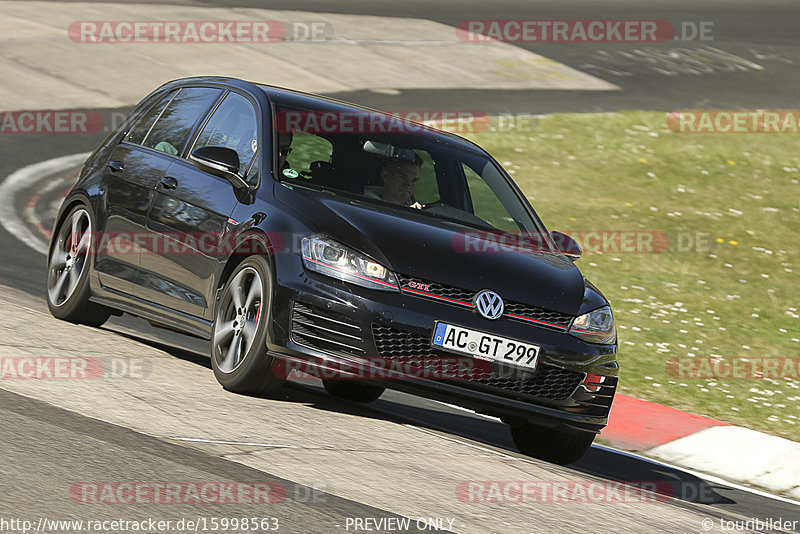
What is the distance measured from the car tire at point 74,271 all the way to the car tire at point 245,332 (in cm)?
172

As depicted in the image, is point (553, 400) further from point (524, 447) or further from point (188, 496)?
point (188, 496)

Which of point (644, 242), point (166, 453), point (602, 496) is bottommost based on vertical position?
point (644, 242)

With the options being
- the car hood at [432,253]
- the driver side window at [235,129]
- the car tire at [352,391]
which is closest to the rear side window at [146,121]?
the driver side window at [235,129]

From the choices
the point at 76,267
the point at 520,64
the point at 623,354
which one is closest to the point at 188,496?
the point at 76,267

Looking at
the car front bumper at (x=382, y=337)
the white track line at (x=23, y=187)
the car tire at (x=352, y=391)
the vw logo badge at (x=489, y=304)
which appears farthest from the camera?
the white track line at (x=23, y=187)

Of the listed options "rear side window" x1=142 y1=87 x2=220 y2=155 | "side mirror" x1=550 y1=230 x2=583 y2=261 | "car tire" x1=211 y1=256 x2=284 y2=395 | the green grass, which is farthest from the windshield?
the green grass

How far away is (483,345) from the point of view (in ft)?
22.2

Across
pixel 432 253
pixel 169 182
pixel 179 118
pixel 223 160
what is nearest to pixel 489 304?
pixel 432 253

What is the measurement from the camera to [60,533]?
4320 millimetres

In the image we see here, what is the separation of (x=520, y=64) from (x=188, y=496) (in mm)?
22660

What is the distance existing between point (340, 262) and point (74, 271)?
2.77 meters

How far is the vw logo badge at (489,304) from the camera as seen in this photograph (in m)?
6.82

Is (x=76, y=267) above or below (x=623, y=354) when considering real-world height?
above

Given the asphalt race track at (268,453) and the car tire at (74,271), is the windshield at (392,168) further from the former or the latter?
the car tire at (74,271)
